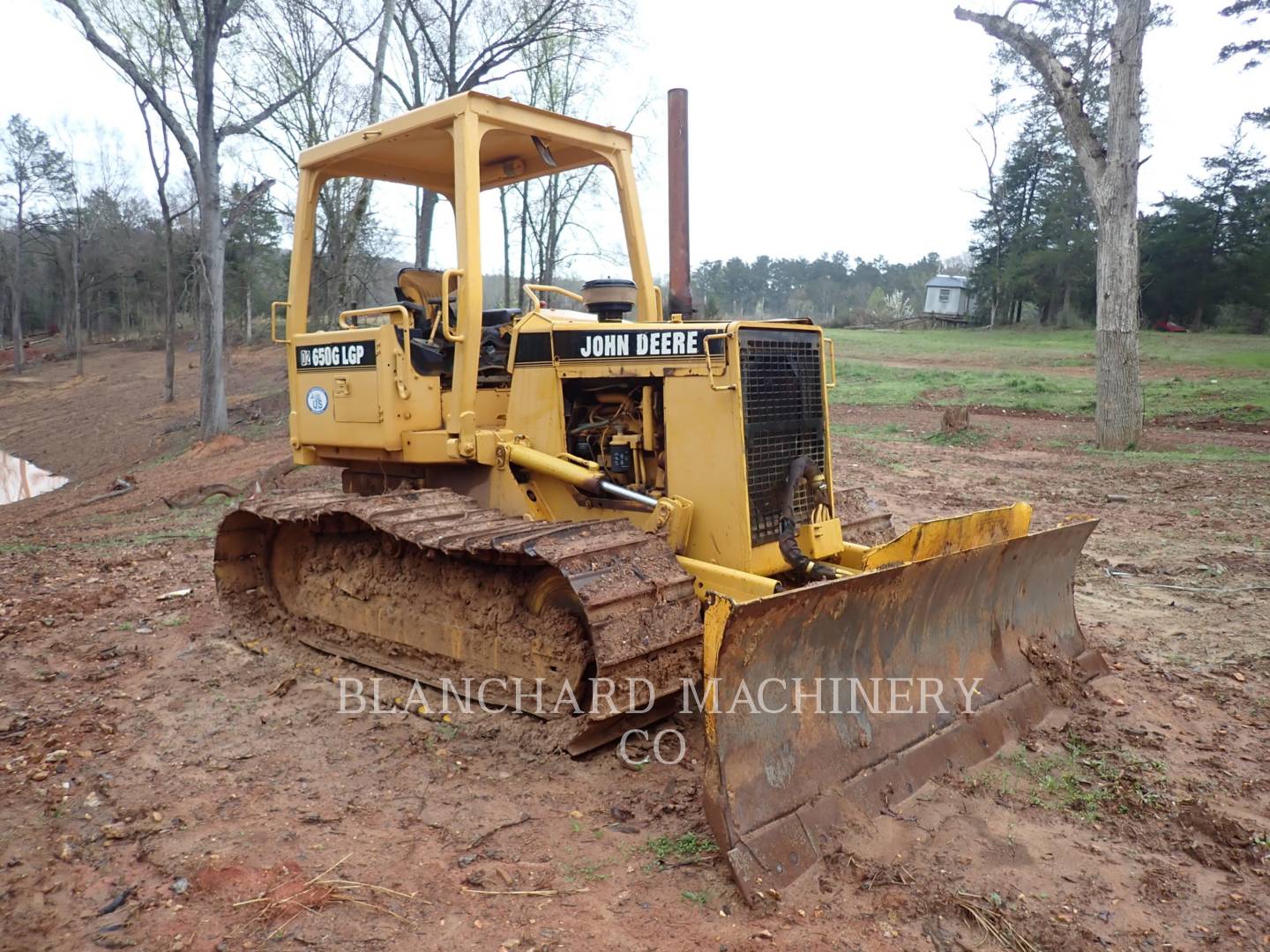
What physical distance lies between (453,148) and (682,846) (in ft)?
12.9

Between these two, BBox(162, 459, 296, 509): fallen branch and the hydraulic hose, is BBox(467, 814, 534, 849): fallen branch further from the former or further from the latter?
BBox(162, 459, 296, 509): fallen branch

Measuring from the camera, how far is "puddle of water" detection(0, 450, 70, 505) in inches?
739

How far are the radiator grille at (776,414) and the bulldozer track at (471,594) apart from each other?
0.57m

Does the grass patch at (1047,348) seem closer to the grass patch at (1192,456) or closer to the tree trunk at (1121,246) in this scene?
the tree trunk at (1121,246)

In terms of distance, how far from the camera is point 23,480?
20.3 metres

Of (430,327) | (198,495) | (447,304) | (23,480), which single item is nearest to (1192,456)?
(430,327)

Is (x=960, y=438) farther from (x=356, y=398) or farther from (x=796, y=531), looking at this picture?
(x=356, y=398)

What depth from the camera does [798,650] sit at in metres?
3.58

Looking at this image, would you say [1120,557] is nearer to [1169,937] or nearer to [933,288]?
[1169,937]

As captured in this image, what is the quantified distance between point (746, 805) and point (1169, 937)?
52.2 inches

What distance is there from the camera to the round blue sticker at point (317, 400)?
18.9ft

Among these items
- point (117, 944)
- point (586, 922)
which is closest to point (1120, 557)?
point (586, 922)

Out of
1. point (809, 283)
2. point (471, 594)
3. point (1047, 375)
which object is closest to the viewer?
point (471, 594)

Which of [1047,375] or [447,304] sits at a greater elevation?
[447,304]
